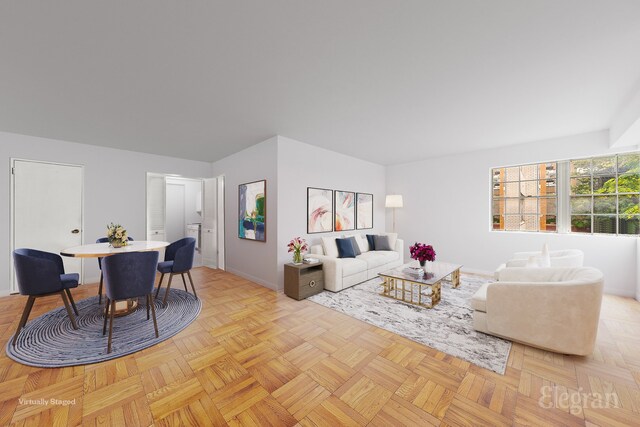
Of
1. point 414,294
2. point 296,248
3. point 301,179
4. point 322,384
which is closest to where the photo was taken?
point 322,384

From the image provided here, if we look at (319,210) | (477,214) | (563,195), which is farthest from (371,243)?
(563,195)

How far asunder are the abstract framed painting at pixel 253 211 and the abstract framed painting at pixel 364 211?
232 centimetres

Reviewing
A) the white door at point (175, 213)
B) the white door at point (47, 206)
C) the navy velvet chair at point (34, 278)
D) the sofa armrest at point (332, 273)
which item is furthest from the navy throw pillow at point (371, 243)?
the white door at point (175, 213)

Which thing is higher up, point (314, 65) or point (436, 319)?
point (314, 65)

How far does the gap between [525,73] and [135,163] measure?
617 centimetres

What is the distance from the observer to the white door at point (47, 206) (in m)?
3.77

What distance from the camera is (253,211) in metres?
4.34

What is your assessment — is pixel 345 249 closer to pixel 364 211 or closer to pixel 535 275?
pixel 364 211

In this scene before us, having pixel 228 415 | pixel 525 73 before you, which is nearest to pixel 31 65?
pixel 228 415

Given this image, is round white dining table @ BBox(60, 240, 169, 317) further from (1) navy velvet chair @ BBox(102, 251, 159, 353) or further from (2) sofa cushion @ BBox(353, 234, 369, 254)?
(2) sofa cushion @ BBox(353, 234, 369, 254)

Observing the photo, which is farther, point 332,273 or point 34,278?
point 332,273

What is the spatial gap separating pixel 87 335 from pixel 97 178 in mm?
3213

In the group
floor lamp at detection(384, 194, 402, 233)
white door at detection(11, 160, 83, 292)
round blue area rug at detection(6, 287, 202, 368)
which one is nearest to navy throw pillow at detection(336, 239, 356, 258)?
floor lamp at detection(384, 194, 402, 233)

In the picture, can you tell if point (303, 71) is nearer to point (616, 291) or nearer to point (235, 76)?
point (235, 76)
